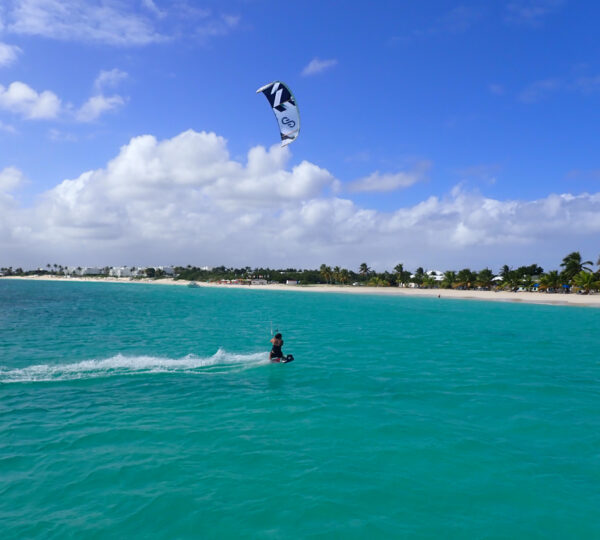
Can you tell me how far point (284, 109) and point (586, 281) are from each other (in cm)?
10710

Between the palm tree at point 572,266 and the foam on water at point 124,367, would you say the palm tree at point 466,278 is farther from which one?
the foam on water at point 124,367

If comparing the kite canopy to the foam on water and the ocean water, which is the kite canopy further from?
the foam on water

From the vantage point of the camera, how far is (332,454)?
1086cm

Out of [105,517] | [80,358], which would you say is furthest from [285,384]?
[80,358]

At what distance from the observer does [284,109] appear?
17.7m

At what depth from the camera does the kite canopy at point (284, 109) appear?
57.6 ft

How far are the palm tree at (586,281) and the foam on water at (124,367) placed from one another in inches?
4016

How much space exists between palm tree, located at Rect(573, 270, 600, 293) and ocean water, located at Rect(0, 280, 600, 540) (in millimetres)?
90526

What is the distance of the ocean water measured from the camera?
8008mm

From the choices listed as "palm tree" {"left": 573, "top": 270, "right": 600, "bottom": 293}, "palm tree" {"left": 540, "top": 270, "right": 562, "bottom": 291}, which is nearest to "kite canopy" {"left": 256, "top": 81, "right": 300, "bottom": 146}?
"palm tree" {"left": 573, "top": 270, "right": 600, "bottom": 293}

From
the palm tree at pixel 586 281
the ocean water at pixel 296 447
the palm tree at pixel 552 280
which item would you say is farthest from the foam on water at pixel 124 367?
the palm tree at pixel 552 280

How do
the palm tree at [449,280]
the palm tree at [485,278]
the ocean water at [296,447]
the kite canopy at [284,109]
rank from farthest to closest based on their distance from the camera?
the palm tree at [449,280], the palm tree at [485,278], the kite canopy at [284,109], the ocean water at [296,447]

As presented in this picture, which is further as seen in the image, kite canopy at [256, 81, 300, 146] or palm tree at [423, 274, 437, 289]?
palm tree at [423, 274, 437, 289]

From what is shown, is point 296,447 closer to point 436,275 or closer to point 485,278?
point 485,278
